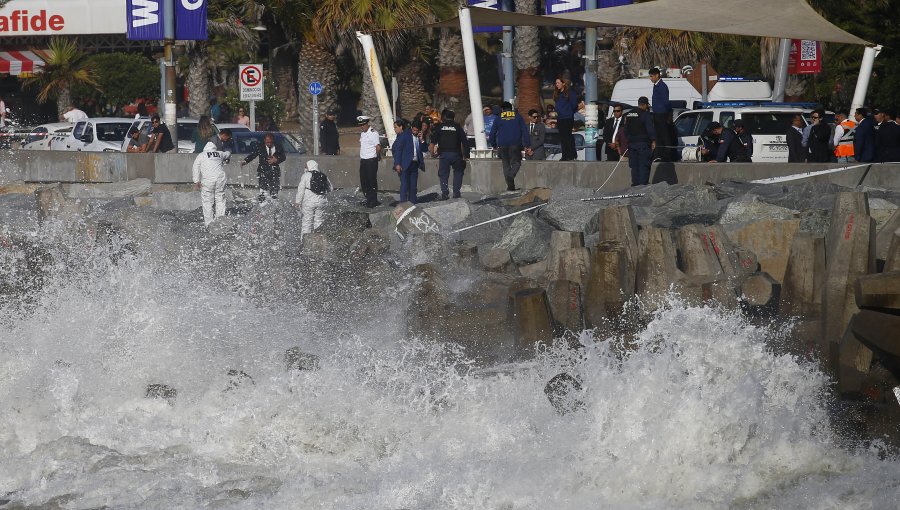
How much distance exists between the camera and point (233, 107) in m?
40.0

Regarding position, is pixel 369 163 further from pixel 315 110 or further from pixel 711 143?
pixel 315 110

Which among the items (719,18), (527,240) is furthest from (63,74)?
(527,240)

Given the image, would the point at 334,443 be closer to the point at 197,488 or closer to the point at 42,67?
the point at 197,488

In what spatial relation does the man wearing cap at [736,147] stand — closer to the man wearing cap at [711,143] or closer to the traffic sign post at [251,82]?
the man wearing cap at [711,143]

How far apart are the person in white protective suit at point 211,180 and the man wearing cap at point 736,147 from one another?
729 cm

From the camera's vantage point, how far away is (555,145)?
24.3 metres

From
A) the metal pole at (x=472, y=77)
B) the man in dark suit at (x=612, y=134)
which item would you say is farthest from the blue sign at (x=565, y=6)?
the man in dark suit at (x=612, y=134)

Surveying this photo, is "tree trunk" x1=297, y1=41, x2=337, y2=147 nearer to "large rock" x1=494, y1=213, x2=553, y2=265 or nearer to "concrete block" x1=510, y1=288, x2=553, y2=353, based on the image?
"large rock" x1=494, y1=213, x2=553, y2=265

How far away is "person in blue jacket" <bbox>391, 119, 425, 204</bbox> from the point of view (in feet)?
61.4

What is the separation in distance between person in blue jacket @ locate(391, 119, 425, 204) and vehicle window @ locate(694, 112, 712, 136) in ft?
16.5

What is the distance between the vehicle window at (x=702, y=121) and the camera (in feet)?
69.2

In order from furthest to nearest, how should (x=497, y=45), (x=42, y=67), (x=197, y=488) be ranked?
(x=42, y=67)
(x=497, y=45)
(x=197, y=488)

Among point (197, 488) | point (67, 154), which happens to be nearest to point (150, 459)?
point (197, 488)

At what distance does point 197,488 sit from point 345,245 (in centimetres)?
709
